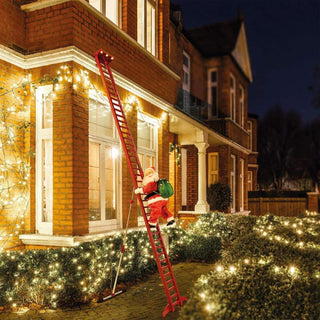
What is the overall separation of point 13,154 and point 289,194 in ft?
68.8

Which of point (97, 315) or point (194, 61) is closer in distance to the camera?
point (97, 315)

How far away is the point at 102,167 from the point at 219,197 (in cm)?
795

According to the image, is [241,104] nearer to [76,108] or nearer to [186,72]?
[186,72]

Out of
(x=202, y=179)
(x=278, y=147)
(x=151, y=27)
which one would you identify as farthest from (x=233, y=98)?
(x=278, y=147)

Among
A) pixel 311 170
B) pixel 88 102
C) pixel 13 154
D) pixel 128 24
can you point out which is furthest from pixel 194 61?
pixel 311 170

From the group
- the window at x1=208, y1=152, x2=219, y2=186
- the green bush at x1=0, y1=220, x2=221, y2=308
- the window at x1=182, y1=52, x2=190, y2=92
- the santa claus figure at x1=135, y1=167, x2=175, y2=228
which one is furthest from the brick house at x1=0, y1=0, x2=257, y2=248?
the window at x1=208, y1=152, x2=219, y2=186

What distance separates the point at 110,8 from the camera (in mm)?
7652

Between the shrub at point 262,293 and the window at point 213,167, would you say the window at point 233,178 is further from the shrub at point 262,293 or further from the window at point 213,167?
the shrub at point 262,293

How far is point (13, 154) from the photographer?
5.96 metres

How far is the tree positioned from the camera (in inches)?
1421

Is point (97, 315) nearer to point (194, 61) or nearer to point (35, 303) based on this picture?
point (35, 303)

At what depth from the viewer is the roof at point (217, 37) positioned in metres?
15.9

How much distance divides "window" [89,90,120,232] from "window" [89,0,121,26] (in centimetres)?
192

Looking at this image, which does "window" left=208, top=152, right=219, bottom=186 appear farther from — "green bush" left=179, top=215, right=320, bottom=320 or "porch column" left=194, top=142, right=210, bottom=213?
"green bush" left=179, top=215, right=320, bottom=320
